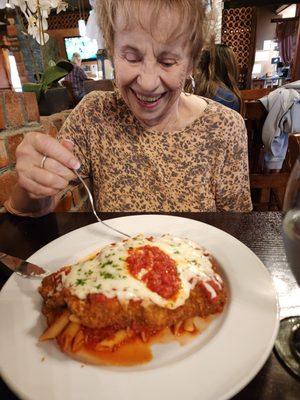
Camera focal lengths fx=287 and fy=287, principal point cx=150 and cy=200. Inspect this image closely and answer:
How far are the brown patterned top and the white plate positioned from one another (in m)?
0.73

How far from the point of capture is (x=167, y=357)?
1.82ft

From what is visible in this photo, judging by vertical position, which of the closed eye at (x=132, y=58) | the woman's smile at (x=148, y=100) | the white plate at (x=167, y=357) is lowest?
the white plate at (x=167, y=357)

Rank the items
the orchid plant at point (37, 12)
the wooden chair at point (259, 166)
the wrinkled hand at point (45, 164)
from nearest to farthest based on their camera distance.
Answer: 1. the wrinkled hand at point (45, 164)
2. the orchid plant at point (37, 12)
3. the wooden chair at point (259, 166)

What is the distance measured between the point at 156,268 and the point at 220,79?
9.48ft

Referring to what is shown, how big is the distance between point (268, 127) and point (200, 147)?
138cm

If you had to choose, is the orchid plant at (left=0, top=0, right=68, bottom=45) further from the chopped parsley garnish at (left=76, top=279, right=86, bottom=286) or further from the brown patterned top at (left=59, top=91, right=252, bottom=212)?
the chopped parsley garnish at (left=76, top=279, right=86, bottom=286)

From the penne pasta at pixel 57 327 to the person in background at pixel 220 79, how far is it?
2526 mm

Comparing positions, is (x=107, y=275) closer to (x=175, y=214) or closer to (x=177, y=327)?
(x=177, y=327)

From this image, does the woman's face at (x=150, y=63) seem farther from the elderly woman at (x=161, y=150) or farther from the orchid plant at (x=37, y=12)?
the orchid plant at (x=37, y=12)

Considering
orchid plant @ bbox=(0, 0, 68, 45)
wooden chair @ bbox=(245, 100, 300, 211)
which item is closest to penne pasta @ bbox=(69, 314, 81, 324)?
orchid plant @ bbox=(0, 0, 68, 45)

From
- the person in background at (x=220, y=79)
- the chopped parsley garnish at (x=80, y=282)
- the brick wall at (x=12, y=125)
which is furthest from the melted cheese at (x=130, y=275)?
the person in background at (x=220, y=79)

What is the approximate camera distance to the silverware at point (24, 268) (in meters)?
0.72

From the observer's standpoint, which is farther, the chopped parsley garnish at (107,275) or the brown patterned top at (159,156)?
the brown patterned top at (159,156)

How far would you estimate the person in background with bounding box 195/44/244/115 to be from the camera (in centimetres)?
284
